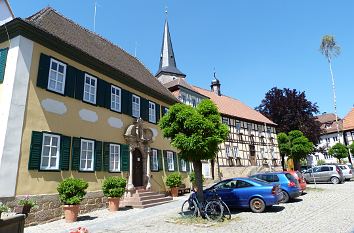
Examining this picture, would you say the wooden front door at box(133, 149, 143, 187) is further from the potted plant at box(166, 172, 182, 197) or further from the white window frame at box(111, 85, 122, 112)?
the white window frame at box(111, 85, 122, 112)

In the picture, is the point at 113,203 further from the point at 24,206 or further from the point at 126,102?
the point at 126,102

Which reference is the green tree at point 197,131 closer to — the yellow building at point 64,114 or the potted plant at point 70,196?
the potted plant at point 70,196

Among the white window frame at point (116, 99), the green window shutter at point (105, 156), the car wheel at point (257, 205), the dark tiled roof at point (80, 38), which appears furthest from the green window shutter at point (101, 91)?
the car wheel at point (257, 205)

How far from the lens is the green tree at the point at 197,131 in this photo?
11156 mm

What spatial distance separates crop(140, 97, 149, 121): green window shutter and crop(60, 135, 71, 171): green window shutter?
6340mm

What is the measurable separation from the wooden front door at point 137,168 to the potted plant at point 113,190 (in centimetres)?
316

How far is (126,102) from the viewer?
683 inches

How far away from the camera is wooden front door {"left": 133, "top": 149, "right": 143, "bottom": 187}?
17398mm

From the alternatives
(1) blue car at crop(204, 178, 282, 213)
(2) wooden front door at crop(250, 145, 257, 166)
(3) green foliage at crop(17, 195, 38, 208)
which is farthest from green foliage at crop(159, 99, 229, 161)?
(2) wooden front door at crop(250, 145, 257, 166)

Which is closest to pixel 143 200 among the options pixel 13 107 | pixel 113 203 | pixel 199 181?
pixel 113 203

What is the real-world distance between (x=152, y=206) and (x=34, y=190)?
619cm

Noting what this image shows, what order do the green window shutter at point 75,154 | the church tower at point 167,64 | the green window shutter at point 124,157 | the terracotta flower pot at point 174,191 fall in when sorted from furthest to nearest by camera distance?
the church tower at point 167,64 → the terracotta flower pot at point 174,191 → the green window shutter at point 124,157 → the green window shutter at point 75,154

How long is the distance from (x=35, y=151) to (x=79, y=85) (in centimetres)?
393

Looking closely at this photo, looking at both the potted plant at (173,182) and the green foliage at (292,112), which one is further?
the green foliage at (292,112)
